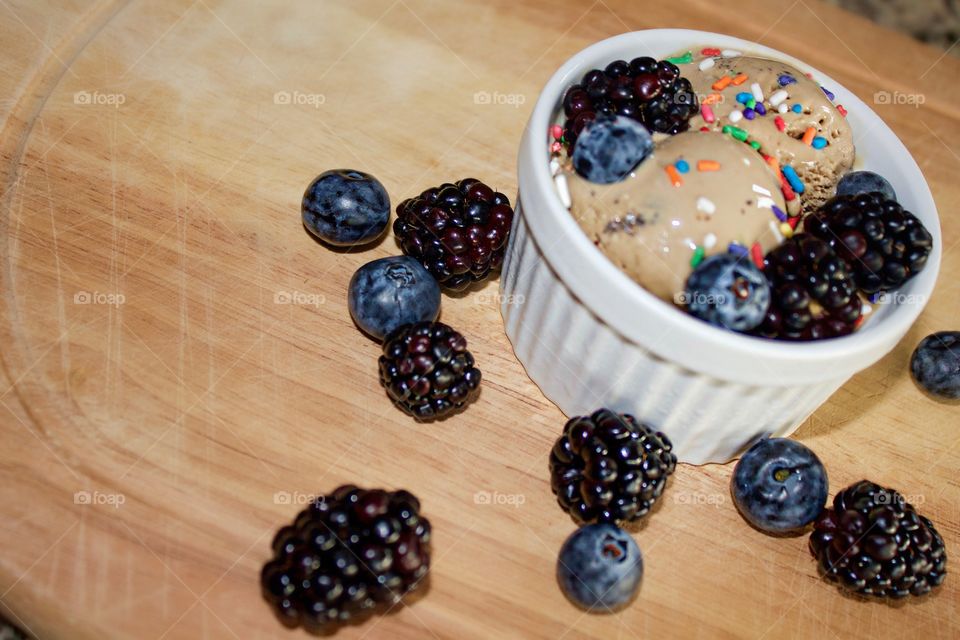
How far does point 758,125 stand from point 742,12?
28.3 inches

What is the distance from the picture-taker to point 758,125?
1.34 meters

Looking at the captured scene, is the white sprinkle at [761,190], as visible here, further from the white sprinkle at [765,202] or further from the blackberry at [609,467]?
the blackberry at [609,467]

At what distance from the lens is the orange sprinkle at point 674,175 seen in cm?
122

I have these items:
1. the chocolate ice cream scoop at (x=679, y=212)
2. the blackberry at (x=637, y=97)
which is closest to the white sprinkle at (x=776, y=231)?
the chocolate ice cream scoop at (x=679, y=212)

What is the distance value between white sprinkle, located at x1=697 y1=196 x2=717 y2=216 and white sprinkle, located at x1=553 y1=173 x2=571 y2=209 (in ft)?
0.57

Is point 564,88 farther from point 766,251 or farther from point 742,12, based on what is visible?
point 742,12

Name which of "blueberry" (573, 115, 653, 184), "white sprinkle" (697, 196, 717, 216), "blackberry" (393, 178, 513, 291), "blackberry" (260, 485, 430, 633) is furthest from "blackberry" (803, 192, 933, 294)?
"blackberry" (260, 485, 430, 633)

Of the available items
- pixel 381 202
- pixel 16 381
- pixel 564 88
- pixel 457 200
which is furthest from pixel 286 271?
pixel 564 88

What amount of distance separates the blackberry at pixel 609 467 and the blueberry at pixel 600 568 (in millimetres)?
27

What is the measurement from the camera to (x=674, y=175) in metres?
1.22

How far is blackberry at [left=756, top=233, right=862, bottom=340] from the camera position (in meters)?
1.15

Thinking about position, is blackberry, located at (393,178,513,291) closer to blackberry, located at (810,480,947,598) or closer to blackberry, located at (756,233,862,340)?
blackberry, located at (756,233,862,340)

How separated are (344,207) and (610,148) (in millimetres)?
454

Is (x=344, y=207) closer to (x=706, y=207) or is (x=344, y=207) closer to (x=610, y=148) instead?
(x=610, y=148)
